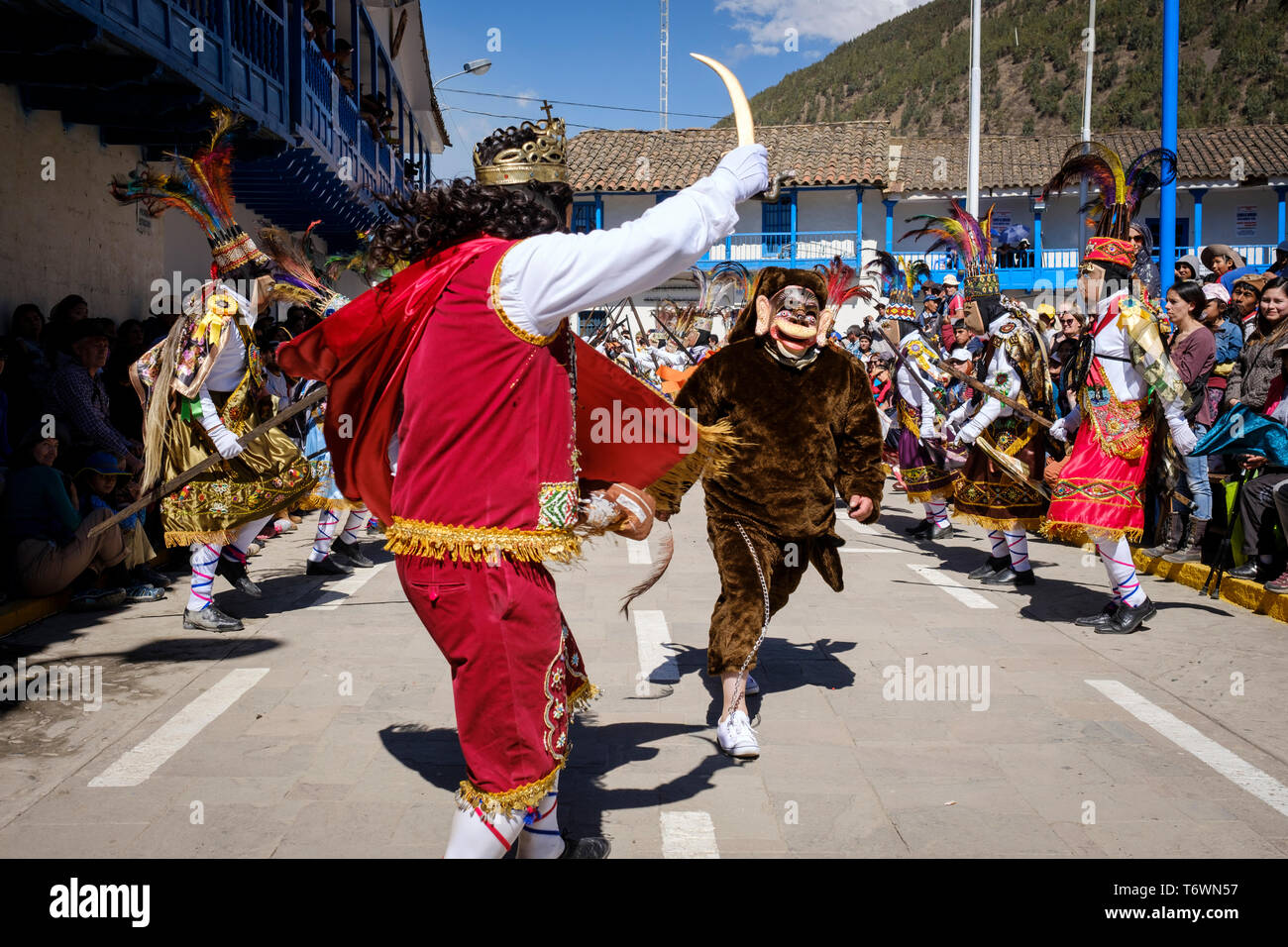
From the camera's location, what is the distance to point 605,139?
3741 centimetres

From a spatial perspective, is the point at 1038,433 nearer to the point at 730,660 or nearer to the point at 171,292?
the point at 730,660

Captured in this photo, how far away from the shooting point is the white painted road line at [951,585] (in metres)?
7.49

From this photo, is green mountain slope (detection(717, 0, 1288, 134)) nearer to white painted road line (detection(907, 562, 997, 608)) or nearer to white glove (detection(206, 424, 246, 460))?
white painted road line (detection(907, 562, 997, 608))

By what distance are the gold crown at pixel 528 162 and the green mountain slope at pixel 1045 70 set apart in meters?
48.4

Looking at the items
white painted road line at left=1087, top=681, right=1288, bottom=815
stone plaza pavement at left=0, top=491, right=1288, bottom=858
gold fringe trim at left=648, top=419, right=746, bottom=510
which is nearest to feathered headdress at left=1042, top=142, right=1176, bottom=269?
stone plaza pavement at left=0, top=491, right=1288, bottom=858

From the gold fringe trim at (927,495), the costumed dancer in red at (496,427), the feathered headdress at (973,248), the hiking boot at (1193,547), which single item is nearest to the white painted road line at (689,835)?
the costumed dancer in red at (496,427)

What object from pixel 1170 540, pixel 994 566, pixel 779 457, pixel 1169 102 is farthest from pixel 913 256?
pixel 779 457

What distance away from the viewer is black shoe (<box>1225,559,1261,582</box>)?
7.43 metres

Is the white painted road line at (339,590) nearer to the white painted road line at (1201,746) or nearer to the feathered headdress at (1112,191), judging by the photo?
the white painted road line at (1201,746)

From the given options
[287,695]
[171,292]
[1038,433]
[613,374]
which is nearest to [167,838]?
[287,695]

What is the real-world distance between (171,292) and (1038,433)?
351 inches

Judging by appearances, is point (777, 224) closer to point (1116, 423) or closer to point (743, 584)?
point (1116, 423)

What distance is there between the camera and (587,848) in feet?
11.3

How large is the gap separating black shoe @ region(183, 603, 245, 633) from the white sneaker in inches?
133
